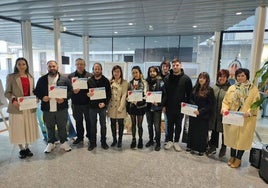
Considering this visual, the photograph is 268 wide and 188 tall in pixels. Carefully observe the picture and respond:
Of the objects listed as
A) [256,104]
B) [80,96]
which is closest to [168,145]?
[256,104]

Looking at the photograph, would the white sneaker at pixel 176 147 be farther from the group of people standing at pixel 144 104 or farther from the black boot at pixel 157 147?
the black boot at pixel 157 147

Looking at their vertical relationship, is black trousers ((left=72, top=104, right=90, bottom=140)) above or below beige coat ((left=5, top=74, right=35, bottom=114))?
below

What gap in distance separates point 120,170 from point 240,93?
191 cm

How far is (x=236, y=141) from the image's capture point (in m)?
2.69

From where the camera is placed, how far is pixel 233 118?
2592mm

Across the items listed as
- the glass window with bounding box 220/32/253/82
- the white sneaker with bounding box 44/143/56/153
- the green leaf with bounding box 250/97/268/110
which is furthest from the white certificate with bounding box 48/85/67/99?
the glass window with bounding box 220/32/253/82

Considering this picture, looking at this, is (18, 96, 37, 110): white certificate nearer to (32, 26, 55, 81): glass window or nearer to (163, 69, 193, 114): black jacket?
(163, 69, 193, 114): black jacket

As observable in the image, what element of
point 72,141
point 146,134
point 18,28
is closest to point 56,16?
point 18,28

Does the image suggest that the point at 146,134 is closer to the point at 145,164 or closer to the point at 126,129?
the point at 126,129

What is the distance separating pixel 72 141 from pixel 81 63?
1455 millimetres

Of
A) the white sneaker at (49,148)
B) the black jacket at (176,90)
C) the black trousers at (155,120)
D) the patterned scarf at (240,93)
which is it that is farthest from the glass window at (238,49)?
the white sneaker at (49,148)

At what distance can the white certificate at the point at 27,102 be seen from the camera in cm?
269

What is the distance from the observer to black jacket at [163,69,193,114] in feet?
10.2

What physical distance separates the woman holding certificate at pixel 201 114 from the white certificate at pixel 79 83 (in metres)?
1.70
